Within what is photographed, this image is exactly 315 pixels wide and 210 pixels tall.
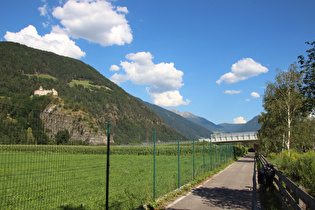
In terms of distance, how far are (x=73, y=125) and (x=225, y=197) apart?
A: 672cm

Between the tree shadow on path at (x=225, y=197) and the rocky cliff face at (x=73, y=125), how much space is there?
4566 mm

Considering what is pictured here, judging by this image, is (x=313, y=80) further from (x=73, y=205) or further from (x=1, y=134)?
(x=73, y=205)

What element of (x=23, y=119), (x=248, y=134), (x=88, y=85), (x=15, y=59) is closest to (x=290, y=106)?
(x=248, y=134)

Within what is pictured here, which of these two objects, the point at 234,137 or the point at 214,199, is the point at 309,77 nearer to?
the point at 214,199

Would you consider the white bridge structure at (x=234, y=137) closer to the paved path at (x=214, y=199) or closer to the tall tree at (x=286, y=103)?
the tall tree at (x=286, y=103)

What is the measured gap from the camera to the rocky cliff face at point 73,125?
170 inches

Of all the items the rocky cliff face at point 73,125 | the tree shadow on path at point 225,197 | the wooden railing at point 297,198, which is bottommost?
the tree shadow on path at point 225,197

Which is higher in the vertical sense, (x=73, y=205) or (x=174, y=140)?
(x=174, y=140)

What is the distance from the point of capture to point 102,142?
227 inches

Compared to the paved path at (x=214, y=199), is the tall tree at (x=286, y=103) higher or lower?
higher

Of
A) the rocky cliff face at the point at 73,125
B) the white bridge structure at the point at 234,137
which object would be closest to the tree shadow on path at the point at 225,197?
the rocky cliff face at the point at 73,125

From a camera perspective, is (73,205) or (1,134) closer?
(1,134)

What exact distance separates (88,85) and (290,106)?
594 ft

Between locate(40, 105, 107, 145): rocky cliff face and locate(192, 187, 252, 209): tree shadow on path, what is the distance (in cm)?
457
